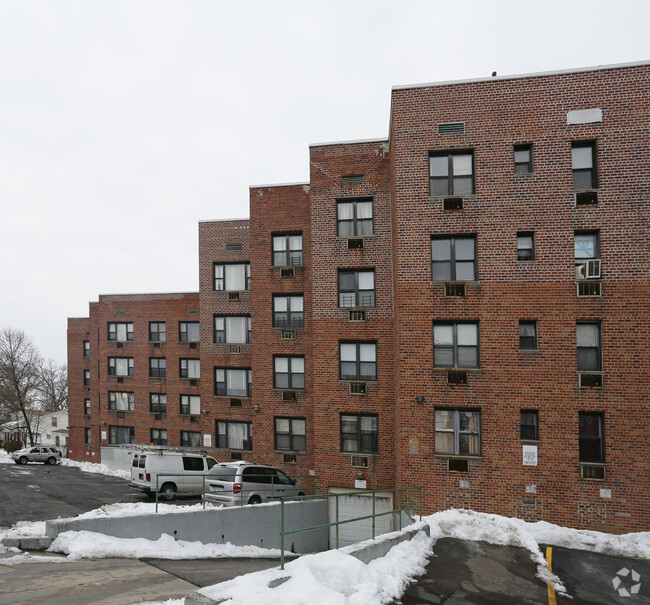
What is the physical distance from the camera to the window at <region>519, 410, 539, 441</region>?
15.5 meters

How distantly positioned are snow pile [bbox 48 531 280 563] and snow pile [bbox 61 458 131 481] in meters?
21.1

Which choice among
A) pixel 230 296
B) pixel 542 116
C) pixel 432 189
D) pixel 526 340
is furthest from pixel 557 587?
pixel 230 296

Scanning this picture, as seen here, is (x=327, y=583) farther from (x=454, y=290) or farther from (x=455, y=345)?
(x=454, y=290)

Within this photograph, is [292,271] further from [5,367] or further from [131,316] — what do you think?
[5,367]

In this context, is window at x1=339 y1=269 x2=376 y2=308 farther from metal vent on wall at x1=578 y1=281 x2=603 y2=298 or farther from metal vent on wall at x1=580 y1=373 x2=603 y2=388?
metal vent on wall at x1=580 y1=373 x2=603 y2=388

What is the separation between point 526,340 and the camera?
52.2 feet

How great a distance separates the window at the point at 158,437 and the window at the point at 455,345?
23.1 meters

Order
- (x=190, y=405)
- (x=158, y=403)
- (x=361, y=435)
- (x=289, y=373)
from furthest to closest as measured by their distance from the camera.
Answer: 1. (x=158, y=403)
2. (x=190, y=405)
3. (x=289, y=373)
4. (x=361, y=435)

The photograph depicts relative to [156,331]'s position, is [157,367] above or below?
below

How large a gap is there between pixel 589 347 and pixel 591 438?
2853 mm

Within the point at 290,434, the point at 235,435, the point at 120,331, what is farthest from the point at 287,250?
the point at 120,331

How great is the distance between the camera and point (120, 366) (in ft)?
116

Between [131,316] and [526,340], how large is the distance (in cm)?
2792

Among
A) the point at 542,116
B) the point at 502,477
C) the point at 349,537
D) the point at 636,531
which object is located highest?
the point at 542,116
